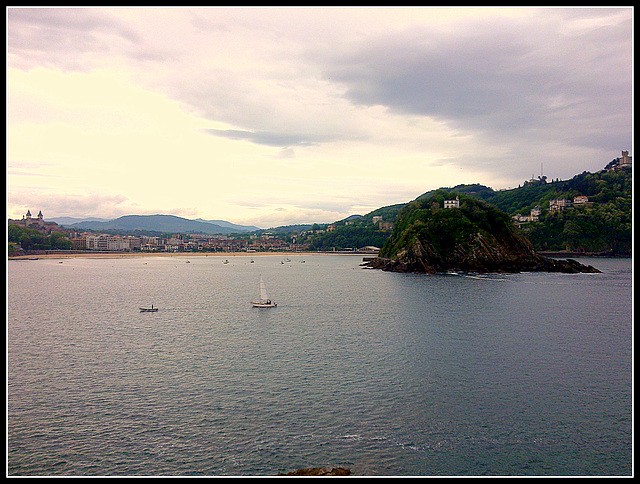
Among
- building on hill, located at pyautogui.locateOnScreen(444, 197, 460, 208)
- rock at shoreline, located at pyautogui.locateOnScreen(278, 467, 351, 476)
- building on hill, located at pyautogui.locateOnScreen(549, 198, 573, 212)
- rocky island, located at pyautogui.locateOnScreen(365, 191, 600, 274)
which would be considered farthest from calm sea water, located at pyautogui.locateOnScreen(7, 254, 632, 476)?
building on hill, located at pyautogui.locateOnScreen(549, 198, 573, 212)

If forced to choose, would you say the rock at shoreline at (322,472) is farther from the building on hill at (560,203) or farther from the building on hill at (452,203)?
the building on hill at (560,203)

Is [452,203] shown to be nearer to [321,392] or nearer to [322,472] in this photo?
[321,392]

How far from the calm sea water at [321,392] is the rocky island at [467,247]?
62353mm

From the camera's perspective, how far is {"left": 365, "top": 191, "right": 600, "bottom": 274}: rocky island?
117500 millimetres

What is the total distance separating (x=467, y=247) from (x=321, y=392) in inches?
4059

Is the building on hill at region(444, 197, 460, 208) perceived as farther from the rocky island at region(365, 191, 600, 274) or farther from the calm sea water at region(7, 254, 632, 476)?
the calm sea water at region(7, 254, 632, 476)

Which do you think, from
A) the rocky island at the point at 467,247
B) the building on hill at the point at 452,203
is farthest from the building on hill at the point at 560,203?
the rocky island at the point at 467,247

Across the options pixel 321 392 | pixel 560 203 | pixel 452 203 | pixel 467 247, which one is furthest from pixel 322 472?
pixel 560 203

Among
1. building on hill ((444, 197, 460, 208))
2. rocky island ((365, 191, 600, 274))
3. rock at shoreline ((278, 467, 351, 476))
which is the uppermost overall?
building on hill ((444, 197, 460, 208))

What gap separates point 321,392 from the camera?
26.1 m

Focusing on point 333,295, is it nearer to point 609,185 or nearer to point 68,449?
point 68,449

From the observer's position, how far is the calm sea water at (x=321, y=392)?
1870cm

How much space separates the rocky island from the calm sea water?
62.4 meters

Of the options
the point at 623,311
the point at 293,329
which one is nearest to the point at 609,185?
the point at 623,311
